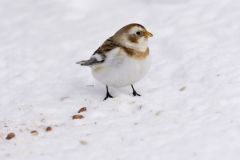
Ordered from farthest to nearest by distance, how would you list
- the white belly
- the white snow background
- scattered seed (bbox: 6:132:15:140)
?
the white belly, scattered seed (bbox: 6:132:15:140), the white snow background

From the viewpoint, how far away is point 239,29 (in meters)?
7.63

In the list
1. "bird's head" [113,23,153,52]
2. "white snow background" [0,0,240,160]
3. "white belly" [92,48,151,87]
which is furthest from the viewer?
"bird's head" [113,23,153,52]

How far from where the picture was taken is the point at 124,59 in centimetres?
631

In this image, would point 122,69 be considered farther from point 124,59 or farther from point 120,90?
point 120,90

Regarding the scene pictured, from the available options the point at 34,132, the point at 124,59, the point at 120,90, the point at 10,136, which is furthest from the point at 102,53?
the point at 10,136

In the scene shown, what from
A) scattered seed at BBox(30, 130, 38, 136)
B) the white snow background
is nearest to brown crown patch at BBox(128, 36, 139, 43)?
the white snow background

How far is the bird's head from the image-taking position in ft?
21.1

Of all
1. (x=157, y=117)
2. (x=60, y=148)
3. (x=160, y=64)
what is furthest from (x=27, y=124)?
(x=160, y=64)

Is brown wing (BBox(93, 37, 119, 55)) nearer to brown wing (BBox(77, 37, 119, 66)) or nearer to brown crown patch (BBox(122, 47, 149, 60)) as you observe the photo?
brown wing (BBox(77, 37, 119, 66))

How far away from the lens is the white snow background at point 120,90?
5413mm

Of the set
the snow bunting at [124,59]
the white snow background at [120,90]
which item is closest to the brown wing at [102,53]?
the snow bunting at [124,59]

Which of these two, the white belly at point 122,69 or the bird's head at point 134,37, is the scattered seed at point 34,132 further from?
the bird's head at point 134,37

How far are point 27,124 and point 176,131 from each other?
1.51 m

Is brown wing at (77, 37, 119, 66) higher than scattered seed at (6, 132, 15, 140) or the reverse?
higher
